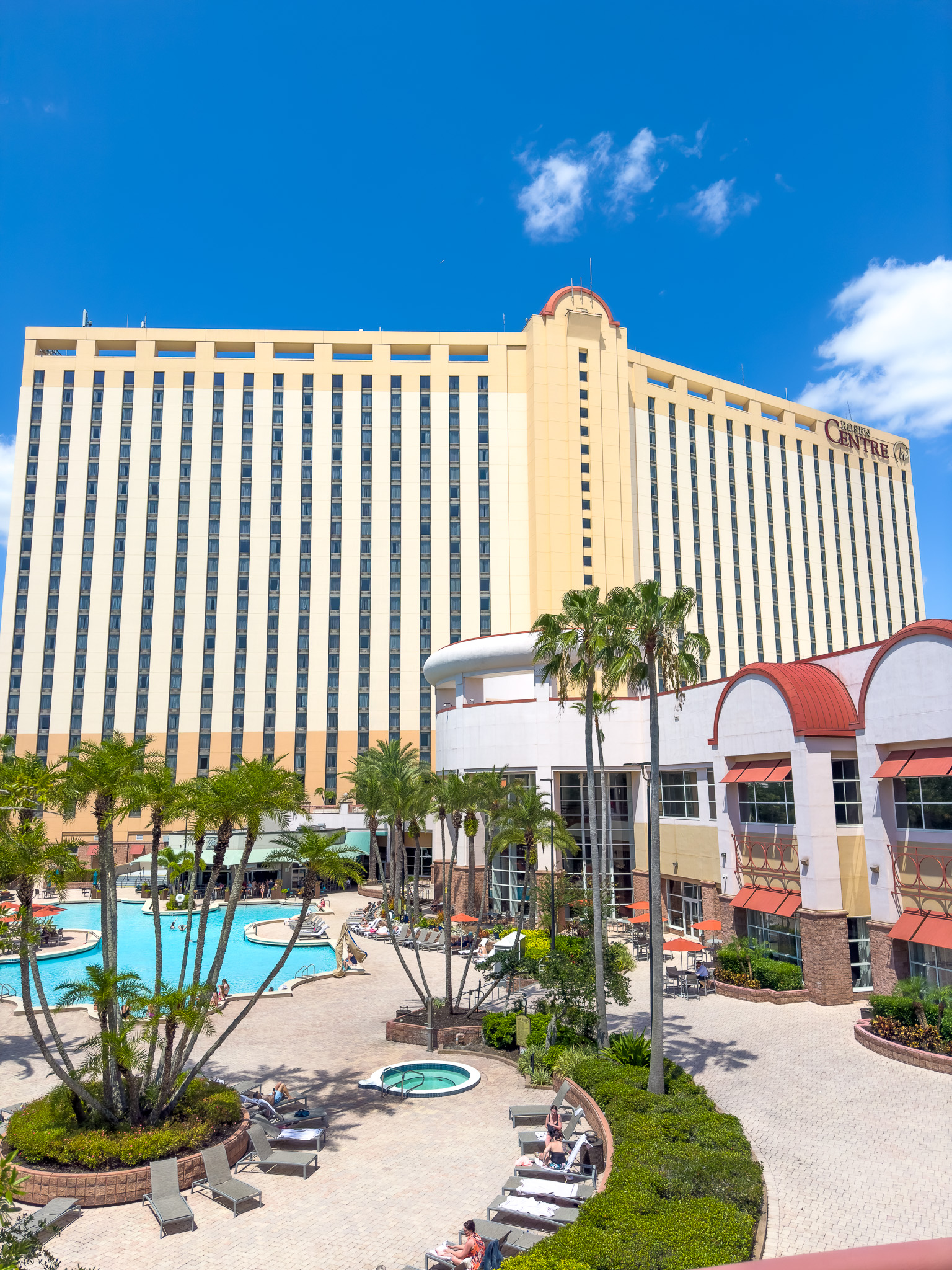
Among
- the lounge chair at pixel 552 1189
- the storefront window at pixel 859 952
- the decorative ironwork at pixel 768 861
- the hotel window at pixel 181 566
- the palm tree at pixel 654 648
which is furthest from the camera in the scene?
the hotel window at pixel 181 566

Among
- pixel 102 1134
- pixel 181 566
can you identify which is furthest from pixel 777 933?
pixel 181 566

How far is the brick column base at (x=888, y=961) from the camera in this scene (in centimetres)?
2722

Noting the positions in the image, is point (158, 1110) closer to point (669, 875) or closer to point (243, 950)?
point (243, 950)

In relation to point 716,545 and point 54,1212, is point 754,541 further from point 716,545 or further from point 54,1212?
point 54,1212

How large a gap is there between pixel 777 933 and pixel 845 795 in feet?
20.6

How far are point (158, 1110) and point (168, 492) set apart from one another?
72249 millimetres

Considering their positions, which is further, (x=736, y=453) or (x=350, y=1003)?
(x=736, y=453)

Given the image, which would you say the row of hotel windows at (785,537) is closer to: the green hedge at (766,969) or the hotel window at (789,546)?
the hotel window at (789,546)

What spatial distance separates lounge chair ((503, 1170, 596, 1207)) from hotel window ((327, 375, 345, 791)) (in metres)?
63.5

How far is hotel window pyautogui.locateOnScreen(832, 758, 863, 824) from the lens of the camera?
102 ft

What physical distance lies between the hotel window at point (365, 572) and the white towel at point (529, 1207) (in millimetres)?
62346

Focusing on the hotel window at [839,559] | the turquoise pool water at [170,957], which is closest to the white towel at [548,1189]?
the turquoise pool water at [170,957]

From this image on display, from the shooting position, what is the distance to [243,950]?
43750 mm

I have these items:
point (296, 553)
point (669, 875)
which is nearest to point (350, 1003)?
point (669, 875)
